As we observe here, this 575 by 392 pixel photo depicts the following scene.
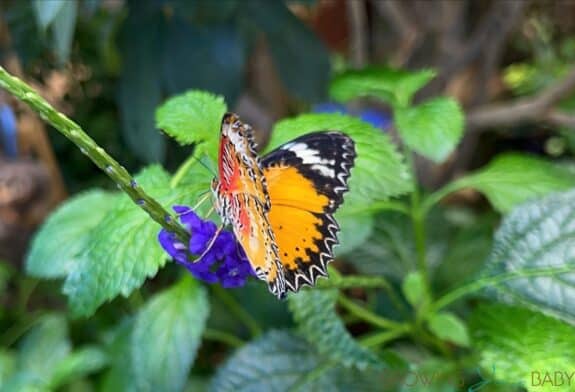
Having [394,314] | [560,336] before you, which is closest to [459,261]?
[394,314]

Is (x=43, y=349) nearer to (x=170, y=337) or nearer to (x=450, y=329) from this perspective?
(x=170, y=337)

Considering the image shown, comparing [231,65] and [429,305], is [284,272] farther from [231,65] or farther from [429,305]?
[231,65]

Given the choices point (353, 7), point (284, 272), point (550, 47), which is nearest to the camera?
point (284, 272)

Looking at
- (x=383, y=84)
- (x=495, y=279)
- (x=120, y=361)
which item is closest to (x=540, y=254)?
(x=495, y=279)

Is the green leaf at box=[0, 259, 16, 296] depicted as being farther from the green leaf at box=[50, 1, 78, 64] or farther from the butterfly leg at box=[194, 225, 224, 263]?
the butterfly leg at box=[194, 225, 224, 263]

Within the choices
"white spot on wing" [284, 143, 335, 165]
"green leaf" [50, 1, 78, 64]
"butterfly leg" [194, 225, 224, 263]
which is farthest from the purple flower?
"green leaf" [50, 1, 78, 64]

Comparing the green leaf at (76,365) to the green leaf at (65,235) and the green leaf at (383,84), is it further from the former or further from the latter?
the green leaf at (383,84)
